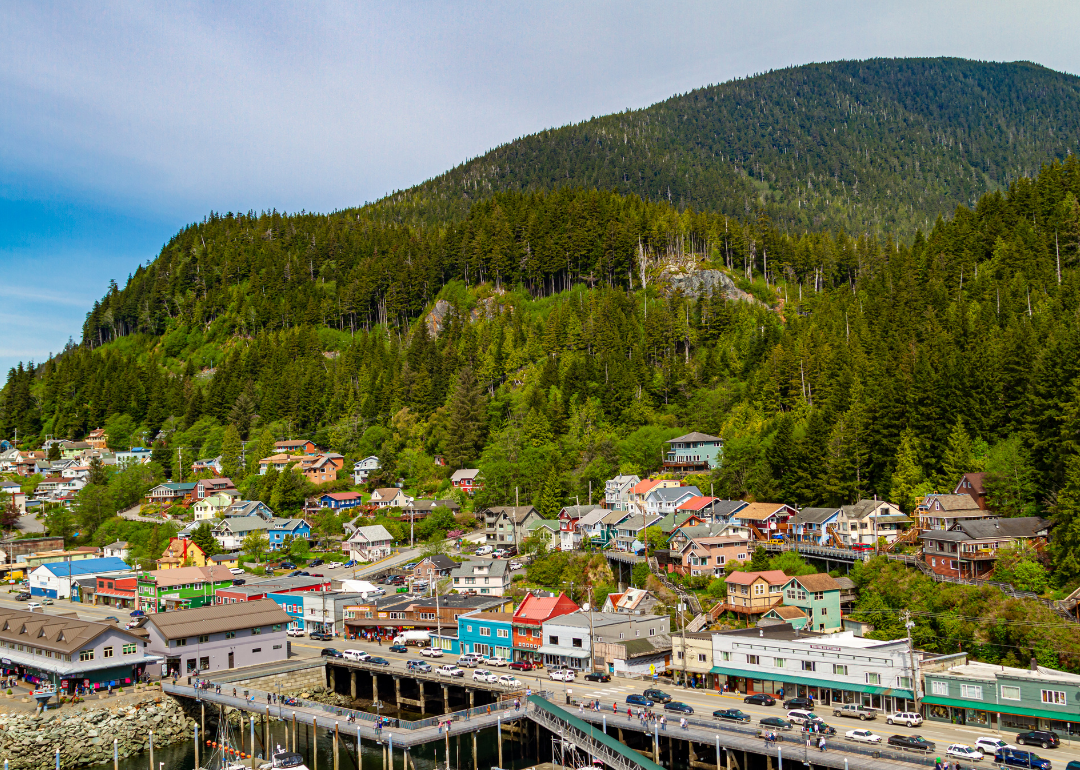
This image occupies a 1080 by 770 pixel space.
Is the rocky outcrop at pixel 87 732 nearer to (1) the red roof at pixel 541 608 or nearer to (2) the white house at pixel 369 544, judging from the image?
(1) the red roof at pixel 541 608

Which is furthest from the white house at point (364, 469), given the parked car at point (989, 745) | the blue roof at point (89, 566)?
the parked car at point (989, 745)

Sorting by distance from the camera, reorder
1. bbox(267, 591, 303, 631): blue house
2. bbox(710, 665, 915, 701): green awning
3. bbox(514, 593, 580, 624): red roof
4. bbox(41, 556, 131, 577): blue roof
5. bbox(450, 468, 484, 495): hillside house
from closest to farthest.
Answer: bbox(710, 665, 915, 701): green awning → bbox(514, 593, 580, 624): red roof → bbox(267, 591, 303, 631): blue house → bbox(41, 556, 131, 577): blue roof → bbox(450, 468, 484, 495): hillside house

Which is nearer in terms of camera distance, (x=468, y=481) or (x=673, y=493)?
(x=673, y=493)

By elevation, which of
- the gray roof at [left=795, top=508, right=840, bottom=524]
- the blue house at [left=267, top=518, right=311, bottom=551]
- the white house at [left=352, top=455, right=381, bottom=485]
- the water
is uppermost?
the white house at [left=352, top=455, right=381, bottom=485]

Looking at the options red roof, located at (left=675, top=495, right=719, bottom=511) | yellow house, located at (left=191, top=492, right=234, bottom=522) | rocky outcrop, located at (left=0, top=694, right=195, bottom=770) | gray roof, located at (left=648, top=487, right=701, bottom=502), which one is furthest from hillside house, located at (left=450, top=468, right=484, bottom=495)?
rocky outcrop, located at (left=0, top=694, right=195, bottom=770)

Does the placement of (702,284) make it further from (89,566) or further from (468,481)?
(89,566)

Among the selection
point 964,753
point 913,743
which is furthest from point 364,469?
point 964,753

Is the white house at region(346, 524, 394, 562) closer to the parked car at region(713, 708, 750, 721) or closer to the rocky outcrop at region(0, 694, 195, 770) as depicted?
the rocky outcrop at region(0, 694, 195, 770)

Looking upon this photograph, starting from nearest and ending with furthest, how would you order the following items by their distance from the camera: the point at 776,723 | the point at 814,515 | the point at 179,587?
the point at 776,723 < the point at 814,515 < the point at 179,587
